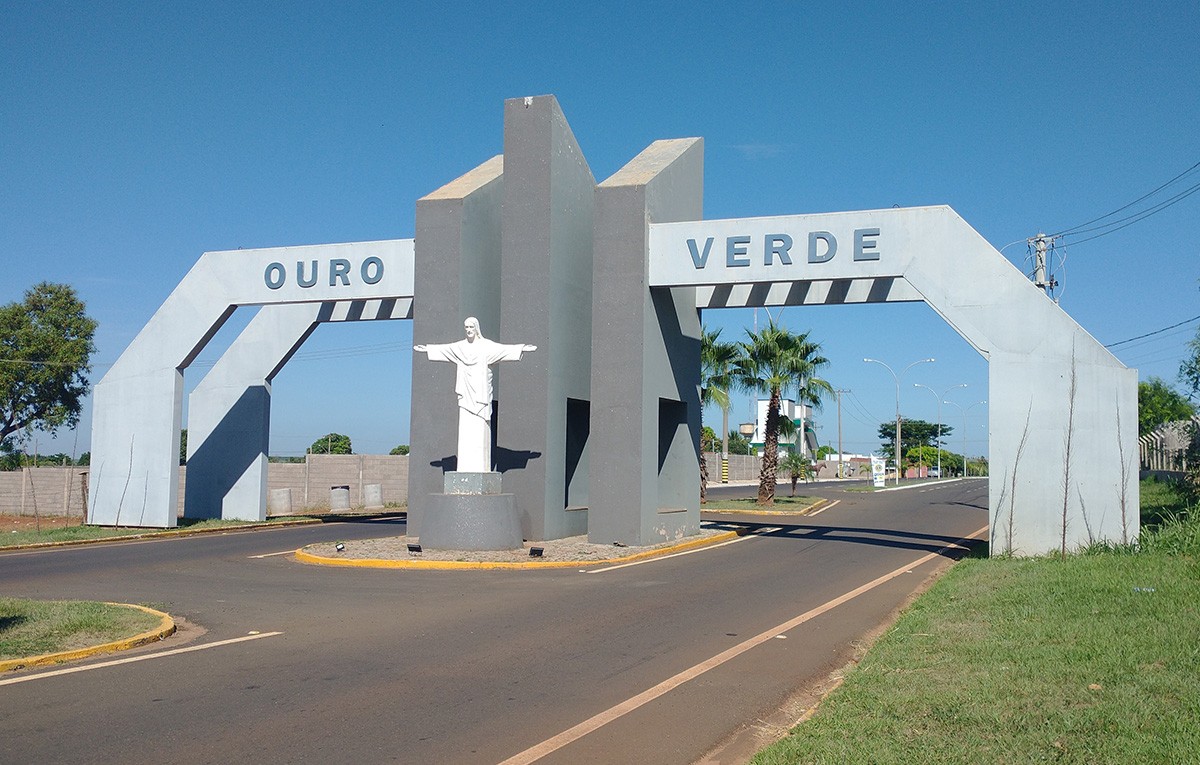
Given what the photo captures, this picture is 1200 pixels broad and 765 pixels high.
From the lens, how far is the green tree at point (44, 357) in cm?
4588

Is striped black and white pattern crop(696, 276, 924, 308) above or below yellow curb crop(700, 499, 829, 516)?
above

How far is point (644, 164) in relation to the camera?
77.1ft

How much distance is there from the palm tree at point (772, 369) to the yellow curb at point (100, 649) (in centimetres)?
2922

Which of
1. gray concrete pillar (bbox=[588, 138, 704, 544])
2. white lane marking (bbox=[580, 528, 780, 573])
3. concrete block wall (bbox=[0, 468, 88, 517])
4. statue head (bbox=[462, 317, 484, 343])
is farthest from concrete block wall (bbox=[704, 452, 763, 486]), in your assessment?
statue head (bbox=[462, 317, 484, 343])

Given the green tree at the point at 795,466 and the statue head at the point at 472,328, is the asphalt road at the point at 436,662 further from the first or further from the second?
the green tree at the point at 795,466

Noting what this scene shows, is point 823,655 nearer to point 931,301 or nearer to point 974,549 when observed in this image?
point 931,301

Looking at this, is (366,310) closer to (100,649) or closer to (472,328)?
(472,328)

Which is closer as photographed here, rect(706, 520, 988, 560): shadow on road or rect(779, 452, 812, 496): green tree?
rect(706, 520, 988, 560): shadow on road

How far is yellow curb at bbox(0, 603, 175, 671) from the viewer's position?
29.2ft

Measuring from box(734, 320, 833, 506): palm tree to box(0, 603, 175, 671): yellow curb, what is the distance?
2922 cm

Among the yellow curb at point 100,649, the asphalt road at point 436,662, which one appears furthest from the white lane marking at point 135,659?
the yellow curb at point 100,649

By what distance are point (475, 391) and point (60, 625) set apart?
10.5 m

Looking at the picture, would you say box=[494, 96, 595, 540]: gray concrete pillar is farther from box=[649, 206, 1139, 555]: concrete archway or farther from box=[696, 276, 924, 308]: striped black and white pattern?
box=[649, 206, 1139, 555]: concrete archway

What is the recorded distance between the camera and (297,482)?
37500mm
